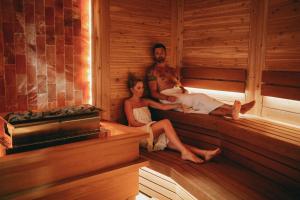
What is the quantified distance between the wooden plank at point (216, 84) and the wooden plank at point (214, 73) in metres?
0.06

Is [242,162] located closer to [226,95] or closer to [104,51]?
[226,95]

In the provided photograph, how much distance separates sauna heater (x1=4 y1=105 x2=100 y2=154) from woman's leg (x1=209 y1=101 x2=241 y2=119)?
2.02 meters

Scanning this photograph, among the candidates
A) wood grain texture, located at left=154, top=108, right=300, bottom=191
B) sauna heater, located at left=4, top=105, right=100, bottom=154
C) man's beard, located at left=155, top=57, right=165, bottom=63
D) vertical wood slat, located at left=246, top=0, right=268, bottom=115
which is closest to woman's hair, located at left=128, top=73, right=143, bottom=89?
man's beard, located at left=155, top=57, right=165, bottom=63

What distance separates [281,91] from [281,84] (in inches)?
3.7

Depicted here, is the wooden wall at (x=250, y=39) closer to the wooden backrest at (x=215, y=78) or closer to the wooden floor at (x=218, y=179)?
the wooden backrest at (x=215, y=78)

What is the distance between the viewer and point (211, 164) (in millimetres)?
3434

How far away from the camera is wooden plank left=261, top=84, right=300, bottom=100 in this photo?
11.5ft

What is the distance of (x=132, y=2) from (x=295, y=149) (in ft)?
10.5

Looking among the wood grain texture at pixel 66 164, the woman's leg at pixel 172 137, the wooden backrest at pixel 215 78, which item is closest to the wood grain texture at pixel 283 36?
the wooden backrest at pixel 215 78

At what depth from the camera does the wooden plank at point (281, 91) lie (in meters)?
3.52

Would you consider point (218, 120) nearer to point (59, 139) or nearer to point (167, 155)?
point (167, 155)

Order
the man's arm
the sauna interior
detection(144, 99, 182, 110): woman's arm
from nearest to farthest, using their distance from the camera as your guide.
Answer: the sauna interior → detection(144, 99, 182, 110): woman's arm → the man's arm

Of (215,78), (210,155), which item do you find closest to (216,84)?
(215,78)

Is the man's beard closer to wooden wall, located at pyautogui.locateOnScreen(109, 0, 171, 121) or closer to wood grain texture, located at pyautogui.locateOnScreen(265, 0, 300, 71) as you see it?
wooden wall, located at pyautogui.locateOnScreen(109, 0, 171, 121)
